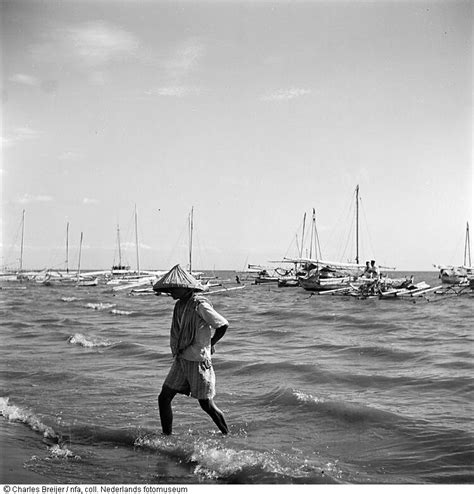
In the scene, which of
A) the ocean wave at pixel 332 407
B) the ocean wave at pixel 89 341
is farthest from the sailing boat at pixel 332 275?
the ocean wave at pixel 332 407

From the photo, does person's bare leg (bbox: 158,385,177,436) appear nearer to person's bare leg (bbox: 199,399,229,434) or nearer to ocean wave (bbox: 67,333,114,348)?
person's bare leg (bbox: 199,399,229,434)

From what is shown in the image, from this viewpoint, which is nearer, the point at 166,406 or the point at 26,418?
the point at 166,406

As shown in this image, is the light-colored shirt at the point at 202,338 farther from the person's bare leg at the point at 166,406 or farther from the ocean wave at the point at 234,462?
the ocean wave at the point at 234,462

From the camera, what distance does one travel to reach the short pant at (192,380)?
245 inches

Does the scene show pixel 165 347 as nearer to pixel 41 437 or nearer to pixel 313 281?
pixel 41 437

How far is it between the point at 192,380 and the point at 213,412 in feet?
1.47

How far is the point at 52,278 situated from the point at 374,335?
68.2 metres

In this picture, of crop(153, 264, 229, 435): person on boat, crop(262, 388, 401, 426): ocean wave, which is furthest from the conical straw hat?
crop(262, 388, 401, 426): ocean wave

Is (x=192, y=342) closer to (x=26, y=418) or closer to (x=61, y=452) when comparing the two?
(x=61, y=452)

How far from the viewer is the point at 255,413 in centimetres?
808

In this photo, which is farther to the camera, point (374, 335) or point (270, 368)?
point (374, 335)

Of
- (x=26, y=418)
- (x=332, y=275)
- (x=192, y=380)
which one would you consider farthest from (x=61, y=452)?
(x=332, y=275)

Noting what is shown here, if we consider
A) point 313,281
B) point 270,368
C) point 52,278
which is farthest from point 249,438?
point 52,278

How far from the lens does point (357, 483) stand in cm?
532
